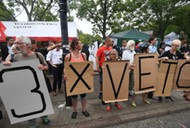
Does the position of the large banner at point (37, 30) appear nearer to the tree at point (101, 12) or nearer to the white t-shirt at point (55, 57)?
the white t-shirt at point (55, 57)

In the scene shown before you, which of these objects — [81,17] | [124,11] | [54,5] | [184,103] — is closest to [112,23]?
[124,11]

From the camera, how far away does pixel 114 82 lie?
15.4ft

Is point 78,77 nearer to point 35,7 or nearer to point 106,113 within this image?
point 106,113

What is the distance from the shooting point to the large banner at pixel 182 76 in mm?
5109

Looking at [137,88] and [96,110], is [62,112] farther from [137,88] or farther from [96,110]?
[137,88]

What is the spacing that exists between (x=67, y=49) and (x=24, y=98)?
1.74 meters

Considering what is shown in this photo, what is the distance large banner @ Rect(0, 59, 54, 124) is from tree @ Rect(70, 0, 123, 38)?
2106cm

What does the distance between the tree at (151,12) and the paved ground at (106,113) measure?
61.4 feet

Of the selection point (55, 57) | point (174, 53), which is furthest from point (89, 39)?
point (174, 53)

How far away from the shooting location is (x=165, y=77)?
5184 mm

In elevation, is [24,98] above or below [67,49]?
below

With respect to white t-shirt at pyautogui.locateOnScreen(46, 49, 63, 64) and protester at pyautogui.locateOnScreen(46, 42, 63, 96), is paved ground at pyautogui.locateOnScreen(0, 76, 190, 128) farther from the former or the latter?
white t-shirt at pyautogui.locateOnScreen(46, 49, 63, 64)

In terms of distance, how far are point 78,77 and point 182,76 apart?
2.72 meters

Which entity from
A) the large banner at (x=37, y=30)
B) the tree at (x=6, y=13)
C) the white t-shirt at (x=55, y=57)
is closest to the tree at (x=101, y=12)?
the tree at (x=6, y=13)
